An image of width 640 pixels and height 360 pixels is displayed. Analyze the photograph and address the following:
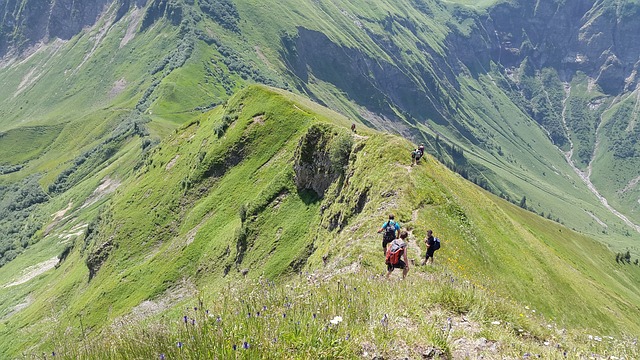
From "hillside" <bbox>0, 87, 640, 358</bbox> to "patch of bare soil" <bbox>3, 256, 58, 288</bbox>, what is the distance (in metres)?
44.2

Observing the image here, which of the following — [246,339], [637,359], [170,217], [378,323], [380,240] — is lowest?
[170,217]

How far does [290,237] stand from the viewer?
2222 inches

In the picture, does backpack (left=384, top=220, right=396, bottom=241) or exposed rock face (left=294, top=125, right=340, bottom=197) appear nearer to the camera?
backpack (left=384, top=220, right=396, bottom=241)

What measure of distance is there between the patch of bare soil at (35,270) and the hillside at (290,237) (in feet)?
145

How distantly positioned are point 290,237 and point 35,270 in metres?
166

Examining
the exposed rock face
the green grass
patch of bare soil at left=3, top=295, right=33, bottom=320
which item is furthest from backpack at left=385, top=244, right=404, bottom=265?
patch of bare soil at left=3, top=295, right=33, bottom=320

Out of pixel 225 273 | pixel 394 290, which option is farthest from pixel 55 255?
pixel 394 290

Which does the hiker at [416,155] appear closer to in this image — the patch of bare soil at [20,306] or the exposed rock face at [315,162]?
the exposed rock face at [315,162]

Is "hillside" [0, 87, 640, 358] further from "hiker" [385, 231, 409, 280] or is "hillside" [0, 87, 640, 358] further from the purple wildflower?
"hiker" [385, 231, 409, 280]

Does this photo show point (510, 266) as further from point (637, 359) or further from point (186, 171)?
point (186, 171)

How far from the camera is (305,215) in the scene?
192ft

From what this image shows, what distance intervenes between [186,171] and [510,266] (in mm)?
72306

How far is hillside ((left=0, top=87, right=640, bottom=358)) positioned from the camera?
50.2 feet

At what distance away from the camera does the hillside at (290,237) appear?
15.3 metres
